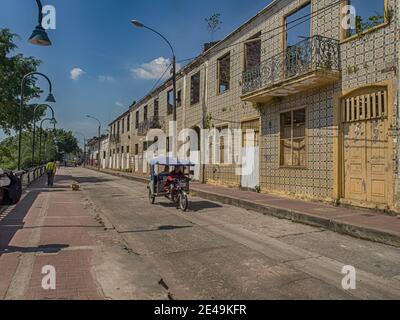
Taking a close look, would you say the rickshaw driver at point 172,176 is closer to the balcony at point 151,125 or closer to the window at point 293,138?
the window at point 293,138

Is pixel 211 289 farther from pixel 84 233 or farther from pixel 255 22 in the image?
pixel 255 22

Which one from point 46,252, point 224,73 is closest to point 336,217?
point 46,252

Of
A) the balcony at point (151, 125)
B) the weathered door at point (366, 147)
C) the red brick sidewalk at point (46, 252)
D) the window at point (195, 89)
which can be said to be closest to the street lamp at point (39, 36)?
the red brick sidewalk at point (46, 252)

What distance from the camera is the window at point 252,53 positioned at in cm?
1616

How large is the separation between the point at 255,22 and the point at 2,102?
1761 centimetres

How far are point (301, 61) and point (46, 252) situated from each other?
958cm

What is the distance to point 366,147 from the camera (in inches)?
401

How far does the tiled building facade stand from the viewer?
31.6 feet

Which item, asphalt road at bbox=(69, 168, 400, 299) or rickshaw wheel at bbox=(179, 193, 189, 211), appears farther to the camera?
rickshaw wheel at bbox=(179, 193, 189, 211)

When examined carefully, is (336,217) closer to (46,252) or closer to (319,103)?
(319,103)

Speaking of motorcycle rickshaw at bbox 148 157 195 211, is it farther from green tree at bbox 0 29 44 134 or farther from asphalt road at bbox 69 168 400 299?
green tree at bbox 0 29 44 134

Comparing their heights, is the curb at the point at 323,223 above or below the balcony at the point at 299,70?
below

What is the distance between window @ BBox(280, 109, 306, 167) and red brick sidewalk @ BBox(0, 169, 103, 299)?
299 inches

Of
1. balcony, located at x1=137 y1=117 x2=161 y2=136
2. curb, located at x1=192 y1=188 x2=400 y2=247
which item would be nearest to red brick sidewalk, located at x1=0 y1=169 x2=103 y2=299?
curb, located at x1=192 y1=188 x2=400 y2=247
